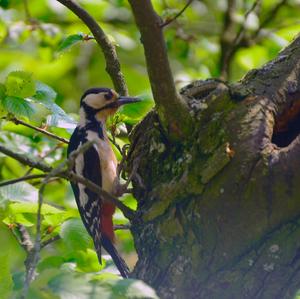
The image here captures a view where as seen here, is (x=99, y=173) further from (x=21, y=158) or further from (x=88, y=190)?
(x=21, y=158)

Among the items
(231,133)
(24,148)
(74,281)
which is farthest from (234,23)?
(74,281)

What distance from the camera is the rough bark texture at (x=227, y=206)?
134 inches

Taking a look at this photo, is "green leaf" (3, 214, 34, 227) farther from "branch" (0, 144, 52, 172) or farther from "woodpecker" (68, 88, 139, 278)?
"branch" (0, 144, 52, 172)

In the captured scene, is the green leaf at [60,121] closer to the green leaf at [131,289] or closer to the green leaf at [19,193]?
the green leaf at [19,193]

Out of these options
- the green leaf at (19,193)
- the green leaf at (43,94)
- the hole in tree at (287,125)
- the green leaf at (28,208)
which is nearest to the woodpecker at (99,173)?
the green leaf at (19,193)

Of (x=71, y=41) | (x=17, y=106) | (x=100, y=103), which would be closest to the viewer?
(x=17, y=106)

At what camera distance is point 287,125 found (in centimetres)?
386

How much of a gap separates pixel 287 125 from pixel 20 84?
1214 mm

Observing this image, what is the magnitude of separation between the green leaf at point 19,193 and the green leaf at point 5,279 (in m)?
0.89

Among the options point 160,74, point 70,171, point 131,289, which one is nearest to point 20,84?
point 160,74

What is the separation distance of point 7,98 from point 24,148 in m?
1.53

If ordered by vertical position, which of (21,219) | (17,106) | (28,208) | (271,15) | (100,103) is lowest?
(21,219)

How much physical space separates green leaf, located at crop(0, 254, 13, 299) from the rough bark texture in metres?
0.77

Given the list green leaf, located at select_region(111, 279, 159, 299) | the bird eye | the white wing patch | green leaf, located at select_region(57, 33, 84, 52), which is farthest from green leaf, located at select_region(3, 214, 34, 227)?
green leaf, located at select_region(111, 279, 159, 299)
